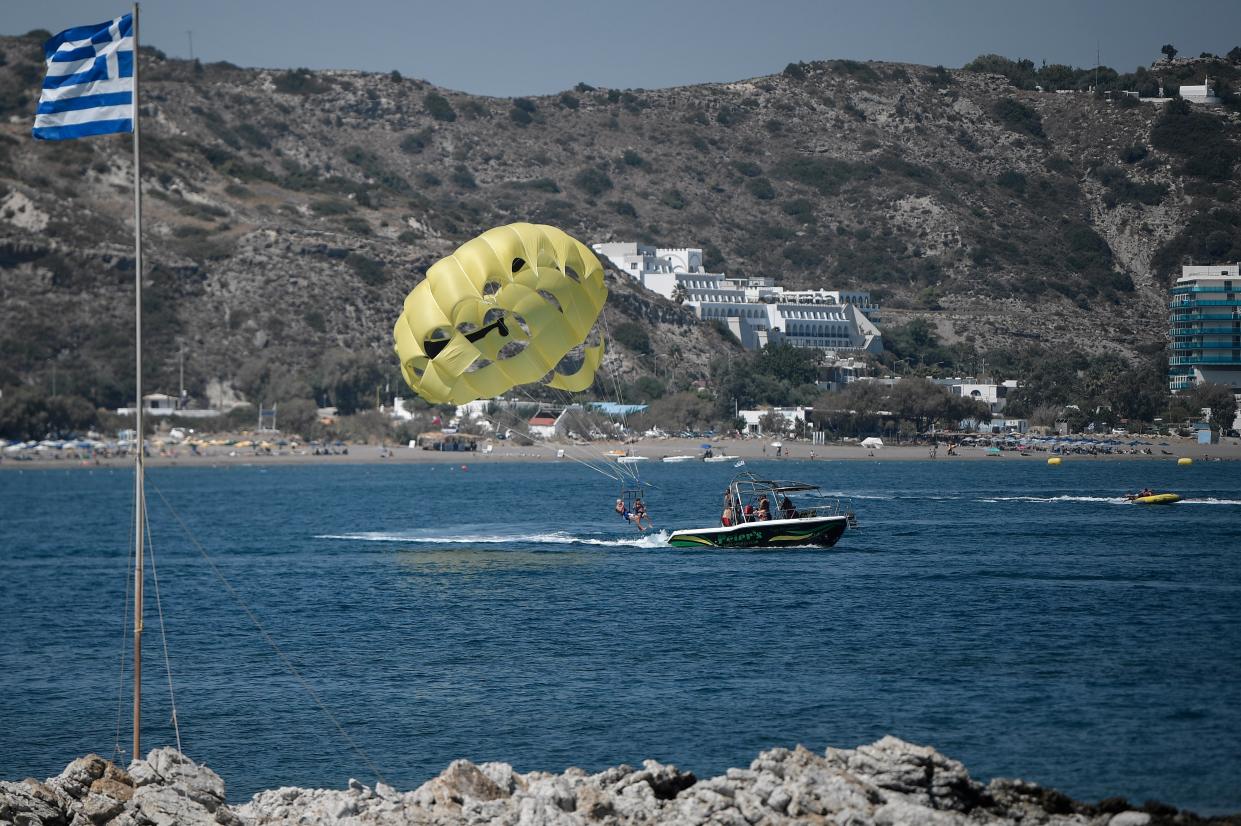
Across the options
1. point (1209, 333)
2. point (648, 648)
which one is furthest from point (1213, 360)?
point (648, 648)

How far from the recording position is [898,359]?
178m

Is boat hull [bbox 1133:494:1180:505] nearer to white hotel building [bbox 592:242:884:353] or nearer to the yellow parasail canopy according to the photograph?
the yellow parasail canopy

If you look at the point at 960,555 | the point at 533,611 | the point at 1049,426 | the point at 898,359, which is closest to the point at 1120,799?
the point at 533,611

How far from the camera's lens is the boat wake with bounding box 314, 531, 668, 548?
51.5 m

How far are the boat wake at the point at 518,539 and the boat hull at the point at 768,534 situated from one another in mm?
3230

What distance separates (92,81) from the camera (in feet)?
63.3

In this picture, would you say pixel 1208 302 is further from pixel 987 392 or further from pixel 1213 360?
pixel 987 392

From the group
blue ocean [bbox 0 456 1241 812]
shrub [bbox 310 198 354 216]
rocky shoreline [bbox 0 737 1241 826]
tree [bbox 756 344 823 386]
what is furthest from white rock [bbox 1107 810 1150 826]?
shrub [bbox 310 198 354 216]

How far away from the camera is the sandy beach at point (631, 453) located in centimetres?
11806

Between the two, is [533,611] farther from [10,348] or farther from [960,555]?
[10,348]

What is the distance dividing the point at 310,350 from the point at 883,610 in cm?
11270

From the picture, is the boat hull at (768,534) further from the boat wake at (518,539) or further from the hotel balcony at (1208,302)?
the hotel balcony at (1208,302)

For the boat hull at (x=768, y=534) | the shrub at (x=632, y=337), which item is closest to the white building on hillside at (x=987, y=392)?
the shrub at (x=632, y=337)

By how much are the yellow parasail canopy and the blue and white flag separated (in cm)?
1635
